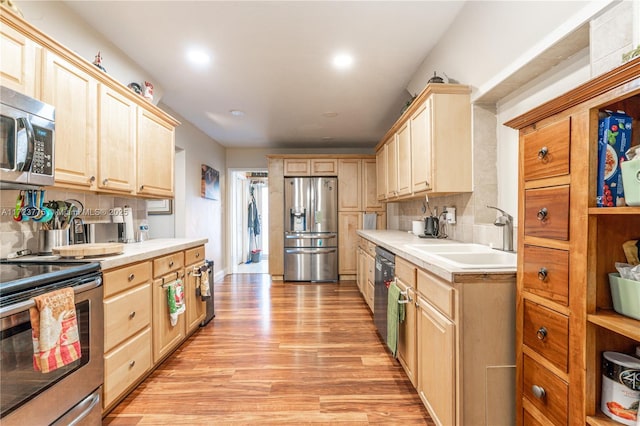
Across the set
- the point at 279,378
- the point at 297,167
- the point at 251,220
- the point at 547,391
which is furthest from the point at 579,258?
the point at 251,220

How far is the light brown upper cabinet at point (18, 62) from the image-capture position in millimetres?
1377

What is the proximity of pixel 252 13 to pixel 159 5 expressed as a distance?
0.61 metres

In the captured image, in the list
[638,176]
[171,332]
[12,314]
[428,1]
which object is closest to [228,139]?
[171,332]

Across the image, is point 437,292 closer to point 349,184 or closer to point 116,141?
point 116,141

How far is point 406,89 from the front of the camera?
3260mm

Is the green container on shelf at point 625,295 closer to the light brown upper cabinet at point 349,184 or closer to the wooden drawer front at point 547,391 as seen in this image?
the wooden drawer front at point 547,391

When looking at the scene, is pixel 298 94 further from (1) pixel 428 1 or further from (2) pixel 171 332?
(2) pixel 171 332

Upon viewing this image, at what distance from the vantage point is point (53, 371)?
1.27 meters

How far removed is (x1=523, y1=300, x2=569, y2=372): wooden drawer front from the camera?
0.97 meters

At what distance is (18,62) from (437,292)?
2.38 meters

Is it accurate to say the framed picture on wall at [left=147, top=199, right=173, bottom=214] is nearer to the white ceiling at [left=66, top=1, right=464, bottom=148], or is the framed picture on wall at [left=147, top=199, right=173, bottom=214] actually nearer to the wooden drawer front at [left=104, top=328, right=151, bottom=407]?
the white ceiling at [left=66, top=1, right=464, bottom=148]

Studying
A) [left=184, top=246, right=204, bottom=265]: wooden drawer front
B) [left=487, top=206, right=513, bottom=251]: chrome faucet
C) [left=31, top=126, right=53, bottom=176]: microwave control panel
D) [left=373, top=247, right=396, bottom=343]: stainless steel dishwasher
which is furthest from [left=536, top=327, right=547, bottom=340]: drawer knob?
[left=184, top=246, right=204, bottom=265]: wooden drawer front

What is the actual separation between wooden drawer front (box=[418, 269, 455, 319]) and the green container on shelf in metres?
0.52

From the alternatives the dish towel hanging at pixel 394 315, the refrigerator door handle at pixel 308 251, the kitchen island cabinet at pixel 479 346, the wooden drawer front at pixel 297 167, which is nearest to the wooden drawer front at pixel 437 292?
the kitchen island cabinet at pixel 479 346
